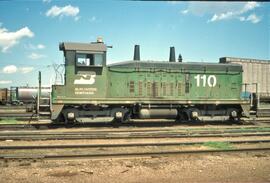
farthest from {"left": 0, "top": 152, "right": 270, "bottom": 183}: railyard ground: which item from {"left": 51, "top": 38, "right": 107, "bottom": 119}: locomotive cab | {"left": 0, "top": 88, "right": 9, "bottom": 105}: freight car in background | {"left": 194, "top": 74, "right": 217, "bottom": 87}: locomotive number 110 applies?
{"left": 0, "top": 88, "right": 9, "bottom": 105}: freight car in background

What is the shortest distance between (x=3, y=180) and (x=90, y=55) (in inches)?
373

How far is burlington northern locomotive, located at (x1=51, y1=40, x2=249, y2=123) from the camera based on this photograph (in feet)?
49.2

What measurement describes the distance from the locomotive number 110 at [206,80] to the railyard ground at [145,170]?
8912mm

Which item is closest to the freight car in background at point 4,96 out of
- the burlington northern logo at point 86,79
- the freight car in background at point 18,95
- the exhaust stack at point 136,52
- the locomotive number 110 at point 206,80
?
the freight car in background at point 18,95

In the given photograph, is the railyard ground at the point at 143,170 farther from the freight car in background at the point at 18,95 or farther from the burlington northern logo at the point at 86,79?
the freight car in background at the point at 18,95

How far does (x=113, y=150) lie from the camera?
9305 millimetres

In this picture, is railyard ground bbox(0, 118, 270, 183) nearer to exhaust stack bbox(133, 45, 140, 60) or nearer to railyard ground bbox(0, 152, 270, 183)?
railyard ground bbox(0, 152, 270, 183)

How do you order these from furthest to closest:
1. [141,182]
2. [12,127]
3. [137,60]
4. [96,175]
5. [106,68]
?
[137,60] → [106,68] → [12,127] → [96,175] → [141,182]

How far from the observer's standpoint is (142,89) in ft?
53.4

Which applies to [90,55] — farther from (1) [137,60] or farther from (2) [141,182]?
(2) [141,182]

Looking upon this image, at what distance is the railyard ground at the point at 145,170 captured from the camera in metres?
6.57

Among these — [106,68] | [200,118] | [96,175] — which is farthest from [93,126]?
[96,175]

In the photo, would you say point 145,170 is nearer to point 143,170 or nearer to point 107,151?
point 143,170

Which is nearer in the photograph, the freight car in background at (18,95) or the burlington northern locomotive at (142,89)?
the burlington northern locomotive at (142,89)
